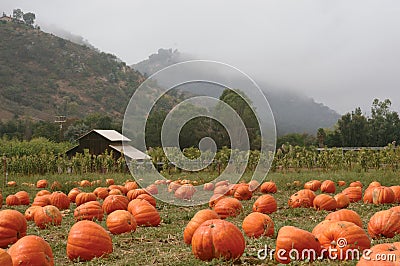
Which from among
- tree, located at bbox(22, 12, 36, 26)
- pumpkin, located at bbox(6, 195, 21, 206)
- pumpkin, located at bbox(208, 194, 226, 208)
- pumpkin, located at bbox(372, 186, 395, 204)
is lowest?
pumpkin, located at bbox(6, 195, 21, 206)

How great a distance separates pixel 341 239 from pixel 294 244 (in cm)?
54

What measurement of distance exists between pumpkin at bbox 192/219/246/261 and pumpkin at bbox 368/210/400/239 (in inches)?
85.7

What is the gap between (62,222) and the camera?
7.92 metres

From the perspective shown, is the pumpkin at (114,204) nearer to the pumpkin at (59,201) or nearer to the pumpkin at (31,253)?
the pumpkin at (59,201)

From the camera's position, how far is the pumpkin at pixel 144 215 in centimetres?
736

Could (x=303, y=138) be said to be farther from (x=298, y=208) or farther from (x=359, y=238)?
(x=359, y=238)

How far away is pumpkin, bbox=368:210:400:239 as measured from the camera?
566cm

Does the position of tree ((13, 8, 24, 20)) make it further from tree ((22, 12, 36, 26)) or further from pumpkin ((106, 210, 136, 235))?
pumpkin ((106, 210, 136, 235))

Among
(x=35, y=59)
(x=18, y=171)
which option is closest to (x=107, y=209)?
(x=18, y=171)

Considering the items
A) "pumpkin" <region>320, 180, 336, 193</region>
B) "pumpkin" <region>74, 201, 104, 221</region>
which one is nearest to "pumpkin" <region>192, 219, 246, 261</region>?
"pumpkin" <region>74, 201, 104, 221</region>

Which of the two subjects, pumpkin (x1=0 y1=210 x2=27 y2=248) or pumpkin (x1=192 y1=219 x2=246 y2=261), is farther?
pumpkin (x1=0 y1=210 x2=27 y2=248)

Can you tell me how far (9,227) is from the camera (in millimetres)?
5879

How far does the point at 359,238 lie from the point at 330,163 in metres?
15.7

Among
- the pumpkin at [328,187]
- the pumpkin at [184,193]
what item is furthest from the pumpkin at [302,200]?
the pumpkin at [184,193]
